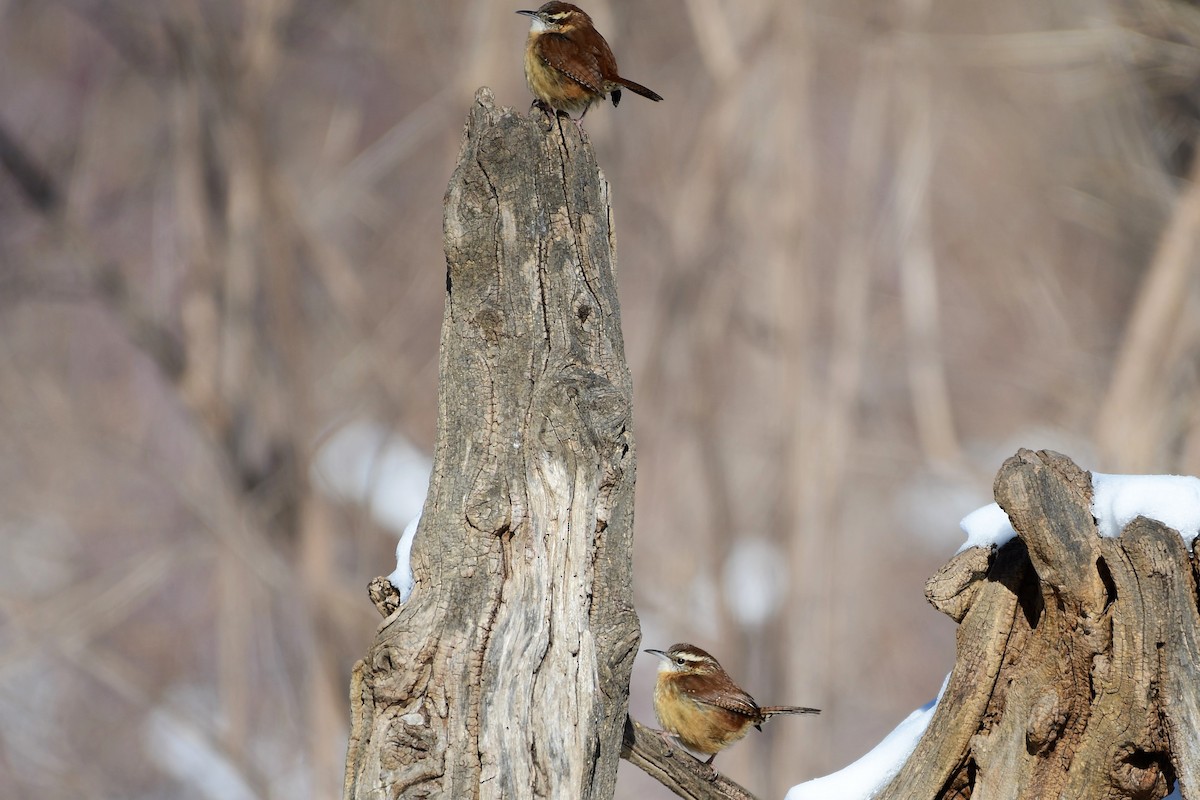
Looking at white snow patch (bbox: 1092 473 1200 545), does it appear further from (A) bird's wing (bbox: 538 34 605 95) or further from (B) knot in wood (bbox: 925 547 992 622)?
(A) bird's wing (bbox: 538 34 605 95)

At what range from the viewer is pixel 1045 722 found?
9.53ft

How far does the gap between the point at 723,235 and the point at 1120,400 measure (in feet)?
10.7

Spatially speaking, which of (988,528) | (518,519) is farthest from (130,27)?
(988,528)

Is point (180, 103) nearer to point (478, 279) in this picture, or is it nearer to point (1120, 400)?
point (478, 279)

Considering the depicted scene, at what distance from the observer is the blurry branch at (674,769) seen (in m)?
2.99

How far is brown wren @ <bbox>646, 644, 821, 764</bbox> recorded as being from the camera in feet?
14.8

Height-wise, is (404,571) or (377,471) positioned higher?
(377,471)

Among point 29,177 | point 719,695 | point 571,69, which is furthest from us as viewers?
point 29,177

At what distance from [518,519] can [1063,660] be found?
142 centimetres

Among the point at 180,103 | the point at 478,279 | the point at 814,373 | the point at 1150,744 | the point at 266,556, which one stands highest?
the point at 180,103

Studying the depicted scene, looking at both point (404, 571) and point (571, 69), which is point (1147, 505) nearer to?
point (404, 571)

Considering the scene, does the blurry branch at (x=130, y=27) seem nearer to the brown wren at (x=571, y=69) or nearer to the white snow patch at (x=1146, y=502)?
the brown wren at (x=571, y=69)

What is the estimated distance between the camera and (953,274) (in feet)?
52.1

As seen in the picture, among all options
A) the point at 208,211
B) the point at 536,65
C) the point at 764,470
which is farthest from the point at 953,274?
the point at 536,65
